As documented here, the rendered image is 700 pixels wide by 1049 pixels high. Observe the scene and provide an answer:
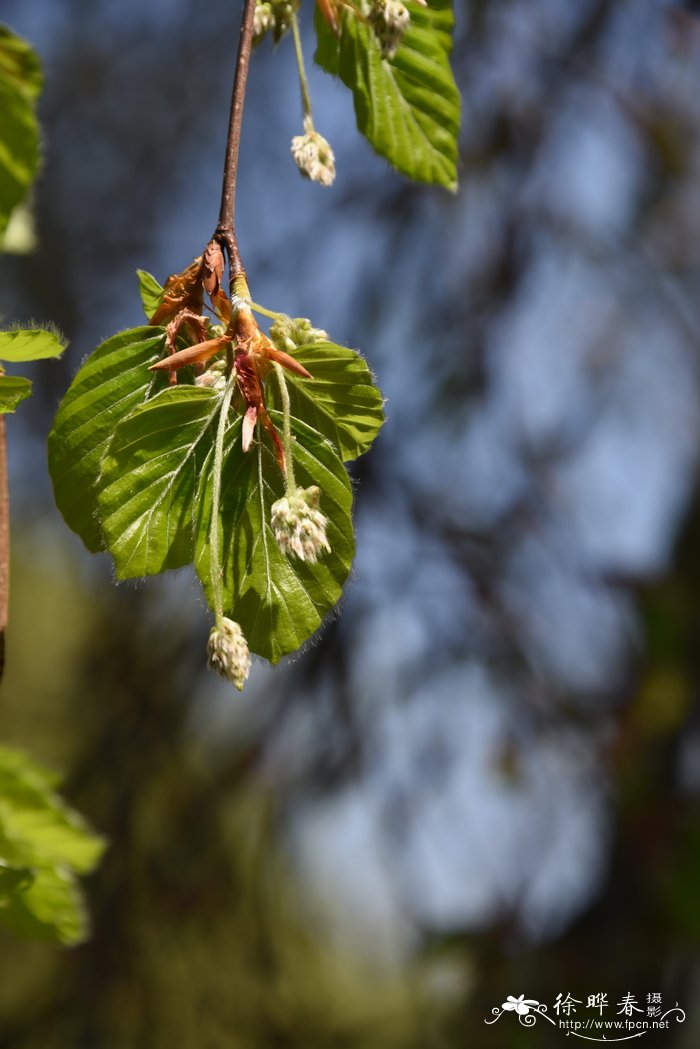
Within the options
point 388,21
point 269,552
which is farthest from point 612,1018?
point 388,21

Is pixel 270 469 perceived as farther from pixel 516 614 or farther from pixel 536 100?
pixel 536 100

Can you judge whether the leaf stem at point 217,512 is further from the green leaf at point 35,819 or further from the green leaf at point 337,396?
the green leaf at point 35,819

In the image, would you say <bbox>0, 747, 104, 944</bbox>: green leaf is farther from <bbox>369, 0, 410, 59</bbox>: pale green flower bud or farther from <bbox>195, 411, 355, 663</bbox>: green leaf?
<bbox>369, 0, 410, 59</bbox>: pale green flower bud

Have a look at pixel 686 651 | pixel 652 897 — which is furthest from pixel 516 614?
pixel 652 897

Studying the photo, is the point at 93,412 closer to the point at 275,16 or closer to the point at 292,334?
the point at 292,334

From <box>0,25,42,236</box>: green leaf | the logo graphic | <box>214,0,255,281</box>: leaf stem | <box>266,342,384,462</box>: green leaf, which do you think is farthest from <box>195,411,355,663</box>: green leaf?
the logo graphic

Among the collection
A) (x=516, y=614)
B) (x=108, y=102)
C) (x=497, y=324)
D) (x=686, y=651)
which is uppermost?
(x=108, y=102)


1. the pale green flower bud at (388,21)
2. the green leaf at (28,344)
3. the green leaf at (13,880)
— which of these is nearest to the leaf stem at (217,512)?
the green leaf at (28,344)
